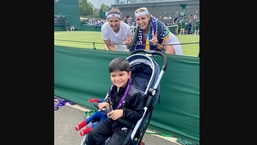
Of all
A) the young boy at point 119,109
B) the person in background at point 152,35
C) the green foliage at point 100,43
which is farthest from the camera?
the green foliage at point 100,43

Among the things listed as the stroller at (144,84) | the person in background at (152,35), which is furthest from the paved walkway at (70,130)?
the person in background at (152,35)

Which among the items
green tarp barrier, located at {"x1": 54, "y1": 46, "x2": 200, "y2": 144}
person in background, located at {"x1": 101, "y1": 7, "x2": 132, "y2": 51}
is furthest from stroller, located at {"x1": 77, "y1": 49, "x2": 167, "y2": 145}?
person in background, located at {"x1": 101, "y1": 7, "x2": 132, "y2": 51}

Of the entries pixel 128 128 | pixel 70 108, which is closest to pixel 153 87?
pixel 128 128

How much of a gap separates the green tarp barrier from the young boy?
1.07 m

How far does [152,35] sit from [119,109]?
1.48 m

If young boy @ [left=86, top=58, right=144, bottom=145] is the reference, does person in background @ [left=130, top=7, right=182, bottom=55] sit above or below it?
above

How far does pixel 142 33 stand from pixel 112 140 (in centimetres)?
182

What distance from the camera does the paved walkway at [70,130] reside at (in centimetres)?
375

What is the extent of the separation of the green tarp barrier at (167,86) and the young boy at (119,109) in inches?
42.1

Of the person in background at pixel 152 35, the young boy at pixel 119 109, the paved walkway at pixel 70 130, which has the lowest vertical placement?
the paved walkway at pixel 70 130

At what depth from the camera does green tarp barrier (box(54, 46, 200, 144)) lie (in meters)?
3.53

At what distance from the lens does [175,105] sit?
12.3ft

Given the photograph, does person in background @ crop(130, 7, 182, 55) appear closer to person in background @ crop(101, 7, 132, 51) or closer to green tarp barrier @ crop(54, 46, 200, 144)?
Answer: green tarp barrier @ crop(54, 46, 200, 144)

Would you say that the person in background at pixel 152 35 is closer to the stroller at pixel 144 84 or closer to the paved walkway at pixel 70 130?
the stroller at pixel 144 84
